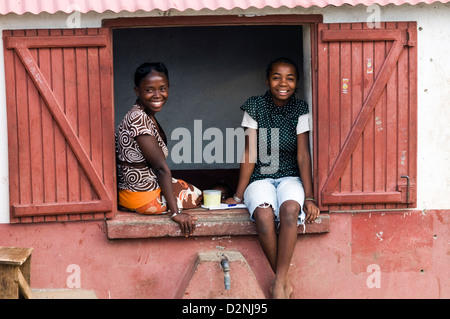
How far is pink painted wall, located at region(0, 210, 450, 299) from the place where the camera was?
468 cm

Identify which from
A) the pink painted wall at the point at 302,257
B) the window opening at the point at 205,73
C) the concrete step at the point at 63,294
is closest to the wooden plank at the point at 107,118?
the pink painted wall at the point at 302,257

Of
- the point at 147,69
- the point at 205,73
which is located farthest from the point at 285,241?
the point at 205,73

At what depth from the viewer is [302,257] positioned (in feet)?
15.8

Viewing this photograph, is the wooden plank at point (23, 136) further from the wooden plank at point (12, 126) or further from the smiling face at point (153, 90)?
the smiling face at point (153, 90)

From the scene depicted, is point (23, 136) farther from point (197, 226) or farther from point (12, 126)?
point (197, 226)

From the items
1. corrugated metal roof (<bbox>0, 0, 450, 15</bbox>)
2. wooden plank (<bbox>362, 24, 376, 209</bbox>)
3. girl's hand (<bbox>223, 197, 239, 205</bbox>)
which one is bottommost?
girl's hand (<bbox>223, 197, 239, 205</bbox>)

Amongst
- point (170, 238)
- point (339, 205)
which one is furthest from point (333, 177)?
point (170, 238)

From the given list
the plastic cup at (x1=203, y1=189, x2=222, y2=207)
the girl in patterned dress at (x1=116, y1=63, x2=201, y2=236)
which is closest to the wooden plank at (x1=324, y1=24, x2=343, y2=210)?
the plastic cup at (x1=203, y1=189, x2=222, y2=207)

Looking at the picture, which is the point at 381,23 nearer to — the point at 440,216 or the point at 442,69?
the point at 442,69

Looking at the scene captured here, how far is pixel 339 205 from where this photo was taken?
4734mm

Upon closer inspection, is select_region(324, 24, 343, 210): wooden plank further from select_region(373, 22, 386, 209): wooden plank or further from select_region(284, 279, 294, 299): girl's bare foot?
select_region(284, 279, 294, 299): girl's bare foot

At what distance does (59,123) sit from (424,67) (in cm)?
282

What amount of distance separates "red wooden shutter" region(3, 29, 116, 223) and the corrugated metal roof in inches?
7.1

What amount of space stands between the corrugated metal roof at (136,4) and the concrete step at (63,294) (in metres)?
2.08
